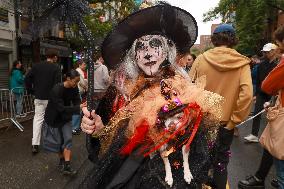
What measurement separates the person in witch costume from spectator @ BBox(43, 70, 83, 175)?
3.01m

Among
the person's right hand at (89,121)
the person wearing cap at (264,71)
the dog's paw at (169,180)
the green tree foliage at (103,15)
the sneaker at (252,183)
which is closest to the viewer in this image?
the dog's paw at (169,180)

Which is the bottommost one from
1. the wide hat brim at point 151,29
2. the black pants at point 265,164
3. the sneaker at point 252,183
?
the sneaker at point 252,183

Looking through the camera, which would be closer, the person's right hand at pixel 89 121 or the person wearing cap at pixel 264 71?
the person's right hand at pixel 89 121

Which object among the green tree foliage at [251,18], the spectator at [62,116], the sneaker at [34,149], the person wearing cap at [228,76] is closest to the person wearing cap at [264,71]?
the person wearing cap at [228,76]

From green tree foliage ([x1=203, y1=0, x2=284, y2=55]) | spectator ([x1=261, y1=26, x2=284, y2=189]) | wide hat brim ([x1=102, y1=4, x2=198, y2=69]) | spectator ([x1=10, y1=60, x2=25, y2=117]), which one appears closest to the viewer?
wide hat brim ([x1=102, y1=4, x2=198, y2=69])

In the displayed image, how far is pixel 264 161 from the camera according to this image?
4383mm

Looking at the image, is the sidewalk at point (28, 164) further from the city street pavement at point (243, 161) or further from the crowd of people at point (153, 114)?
the crowd of people at point (153, 114)

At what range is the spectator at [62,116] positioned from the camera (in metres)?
5.20

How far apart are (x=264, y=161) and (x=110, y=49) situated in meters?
2.84

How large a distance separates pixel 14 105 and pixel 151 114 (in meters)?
7.44

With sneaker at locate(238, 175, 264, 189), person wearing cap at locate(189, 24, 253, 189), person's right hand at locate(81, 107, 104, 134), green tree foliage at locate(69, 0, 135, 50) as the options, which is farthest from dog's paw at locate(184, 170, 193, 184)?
sneaker at locate(238, 175, 264, 189)

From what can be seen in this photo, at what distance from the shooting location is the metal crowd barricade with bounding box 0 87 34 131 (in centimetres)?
840

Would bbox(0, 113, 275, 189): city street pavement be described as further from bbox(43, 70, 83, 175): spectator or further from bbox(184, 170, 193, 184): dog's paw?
bbox(184, 170, 193, 184): dog's paw

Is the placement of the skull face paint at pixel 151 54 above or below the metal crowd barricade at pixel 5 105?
above
